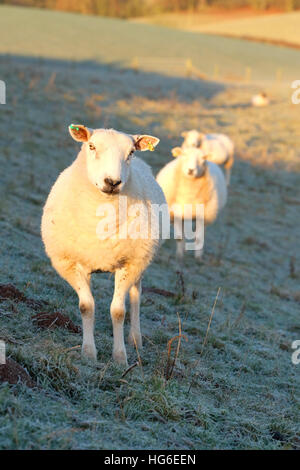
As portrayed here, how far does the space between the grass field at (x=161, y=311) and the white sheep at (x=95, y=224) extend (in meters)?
0.42

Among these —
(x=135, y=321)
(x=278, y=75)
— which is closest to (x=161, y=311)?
(x=135, y=321)

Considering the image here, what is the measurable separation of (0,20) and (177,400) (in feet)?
133

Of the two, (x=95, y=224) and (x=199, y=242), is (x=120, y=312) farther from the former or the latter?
(x=199, y=242)

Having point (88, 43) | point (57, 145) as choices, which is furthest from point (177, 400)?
point (88, 43)

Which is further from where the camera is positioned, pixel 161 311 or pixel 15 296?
pixel 161 311

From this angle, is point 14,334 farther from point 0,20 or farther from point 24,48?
point 0,20

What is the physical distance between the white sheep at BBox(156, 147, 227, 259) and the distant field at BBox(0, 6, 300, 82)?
19.3 metres

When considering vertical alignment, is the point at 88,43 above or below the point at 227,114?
above

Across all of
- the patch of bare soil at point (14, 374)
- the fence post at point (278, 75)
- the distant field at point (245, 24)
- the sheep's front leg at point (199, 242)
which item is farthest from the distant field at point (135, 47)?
the patch of bare soil at point (14, 374)

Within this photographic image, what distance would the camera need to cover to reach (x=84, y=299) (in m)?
5.10

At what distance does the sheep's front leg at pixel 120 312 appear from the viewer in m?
4.98

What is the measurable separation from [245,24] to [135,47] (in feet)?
77.6

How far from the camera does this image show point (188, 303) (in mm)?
7242

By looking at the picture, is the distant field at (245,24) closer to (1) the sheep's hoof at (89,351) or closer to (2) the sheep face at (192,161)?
(2) the sheep face at (192,161)
